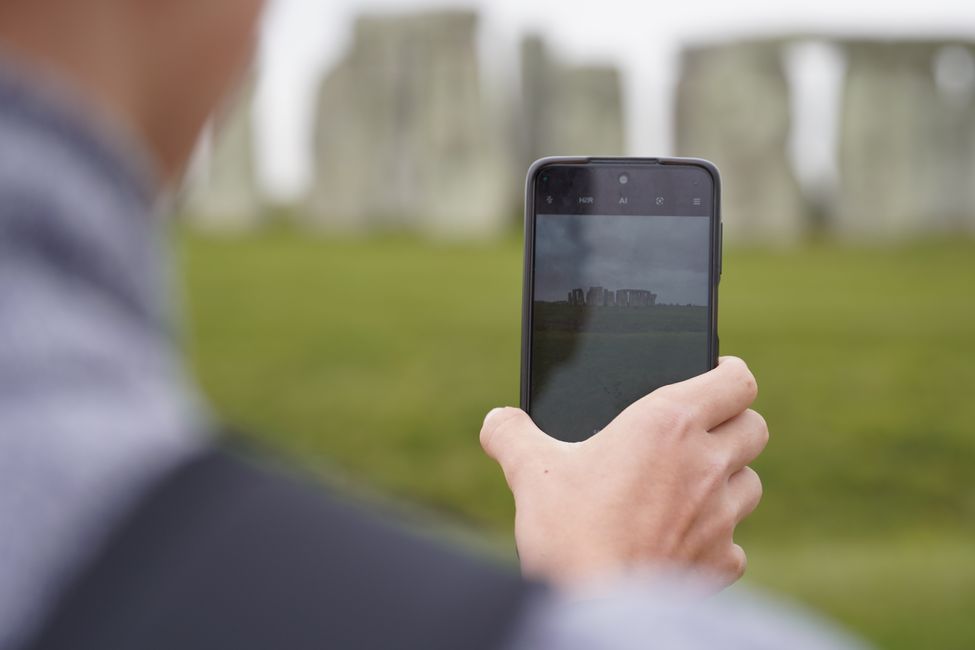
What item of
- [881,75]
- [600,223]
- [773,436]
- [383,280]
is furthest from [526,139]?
[600,223]

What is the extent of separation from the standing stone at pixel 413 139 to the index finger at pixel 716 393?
24.2 ft

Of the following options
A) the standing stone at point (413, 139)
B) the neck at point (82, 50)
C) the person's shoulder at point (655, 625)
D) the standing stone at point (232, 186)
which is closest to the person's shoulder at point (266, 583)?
the person's shoulder at point (655, 625)

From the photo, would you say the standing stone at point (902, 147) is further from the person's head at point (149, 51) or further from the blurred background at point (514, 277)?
the person's head at point (149, 51)

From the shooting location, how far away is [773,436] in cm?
634

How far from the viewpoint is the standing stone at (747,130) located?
23.3 ft

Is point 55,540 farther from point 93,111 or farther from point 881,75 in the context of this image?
point 881,75

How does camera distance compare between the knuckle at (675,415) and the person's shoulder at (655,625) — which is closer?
the person's shoulder at (655,625)

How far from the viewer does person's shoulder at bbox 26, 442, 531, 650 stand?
0.31 metres

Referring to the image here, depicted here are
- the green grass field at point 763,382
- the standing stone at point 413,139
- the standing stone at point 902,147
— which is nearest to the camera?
the green grass field at point 763,382

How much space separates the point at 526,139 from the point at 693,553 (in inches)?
329

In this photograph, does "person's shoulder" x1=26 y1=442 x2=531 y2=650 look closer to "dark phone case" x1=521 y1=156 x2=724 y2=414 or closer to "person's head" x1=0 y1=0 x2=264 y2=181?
"person's head" x1=0 y1=0 x2=264 y2=181

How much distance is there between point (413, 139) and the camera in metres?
8.62

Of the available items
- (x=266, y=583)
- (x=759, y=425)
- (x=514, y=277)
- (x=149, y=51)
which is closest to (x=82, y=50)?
(x=149, y=51)

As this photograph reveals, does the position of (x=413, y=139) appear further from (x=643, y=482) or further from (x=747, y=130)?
(x=643, y=482)
